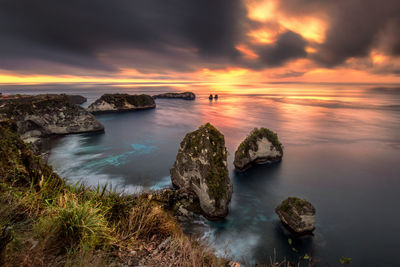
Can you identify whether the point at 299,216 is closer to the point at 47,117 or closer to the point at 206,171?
the point at 206,171

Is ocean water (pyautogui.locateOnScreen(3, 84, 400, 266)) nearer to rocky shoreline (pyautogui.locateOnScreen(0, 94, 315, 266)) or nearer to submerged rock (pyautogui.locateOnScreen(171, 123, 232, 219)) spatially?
rocky shoreline (pyautogui.locateOnScreen(0, 94, 315, 266))

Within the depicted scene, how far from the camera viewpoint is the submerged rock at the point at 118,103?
100 metres

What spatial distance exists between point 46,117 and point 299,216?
212 ft

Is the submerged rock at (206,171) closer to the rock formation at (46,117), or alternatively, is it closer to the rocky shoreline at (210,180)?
the rocky shoreline at (210,180)

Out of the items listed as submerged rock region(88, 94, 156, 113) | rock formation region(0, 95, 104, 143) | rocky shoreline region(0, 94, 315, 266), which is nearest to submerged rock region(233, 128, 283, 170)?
rocky shoreline region(0, 94, 315, 266)

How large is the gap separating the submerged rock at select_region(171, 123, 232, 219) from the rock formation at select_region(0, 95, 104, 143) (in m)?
46.7

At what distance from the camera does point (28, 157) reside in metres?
8.01

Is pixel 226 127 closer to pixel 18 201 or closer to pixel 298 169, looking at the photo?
pixel 298 169

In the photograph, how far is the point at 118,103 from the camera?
10456cm

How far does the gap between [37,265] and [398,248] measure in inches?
1131

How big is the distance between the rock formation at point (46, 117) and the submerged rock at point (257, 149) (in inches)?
1980

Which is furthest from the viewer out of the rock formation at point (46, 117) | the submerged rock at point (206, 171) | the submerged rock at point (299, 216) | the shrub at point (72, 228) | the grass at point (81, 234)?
the rock formation at point (46, 117)

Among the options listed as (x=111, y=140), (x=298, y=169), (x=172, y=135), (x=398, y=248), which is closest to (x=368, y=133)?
(x=298, y=169)

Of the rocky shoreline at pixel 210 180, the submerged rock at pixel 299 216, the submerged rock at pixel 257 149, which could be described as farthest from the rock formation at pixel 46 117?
the submerged rock at pixel 299 216
